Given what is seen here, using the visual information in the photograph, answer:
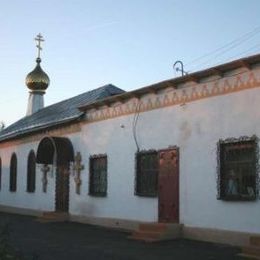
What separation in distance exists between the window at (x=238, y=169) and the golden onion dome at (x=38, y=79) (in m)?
24.7

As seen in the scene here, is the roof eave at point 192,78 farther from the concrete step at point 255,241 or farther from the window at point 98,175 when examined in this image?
the concrete step at point 255,241

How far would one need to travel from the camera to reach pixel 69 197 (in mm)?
22375

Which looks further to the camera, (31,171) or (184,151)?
(31,171)

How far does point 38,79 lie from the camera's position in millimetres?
37312

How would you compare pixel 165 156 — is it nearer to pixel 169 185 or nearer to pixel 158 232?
pixel 169 185

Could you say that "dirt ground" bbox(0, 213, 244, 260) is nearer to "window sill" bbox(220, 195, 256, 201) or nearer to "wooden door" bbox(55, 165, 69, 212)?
"window sill" bbox(220, 195, 256, 201)

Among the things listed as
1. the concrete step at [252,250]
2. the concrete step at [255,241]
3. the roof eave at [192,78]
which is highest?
the roof eave at [192,78]

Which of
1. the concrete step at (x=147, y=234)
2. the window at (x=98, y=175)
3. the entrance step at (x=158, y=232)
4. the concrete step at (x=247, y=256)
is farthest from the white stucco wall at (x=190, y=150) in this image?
the concrete step at (x=247, y=256)

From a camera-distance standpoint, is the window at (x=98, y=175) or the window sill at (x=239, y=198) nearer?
the window sill at (x=239, y=198)

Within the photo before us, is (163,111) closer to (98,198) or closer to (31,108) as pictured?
(98,198)

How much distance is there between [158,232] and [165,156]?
2.36 m

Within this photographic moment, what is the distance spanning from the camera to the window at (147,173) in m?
17.1

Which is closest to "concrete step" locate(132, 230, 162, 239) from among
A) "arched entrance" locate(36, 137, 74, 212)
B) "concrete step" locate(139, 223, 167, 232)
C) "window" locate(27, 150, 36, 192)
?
"concrete step" locate(139, 223, 167, 232)

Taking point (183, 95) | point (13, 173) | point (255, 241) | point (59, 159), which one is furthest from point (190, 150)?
point (13, 173)
